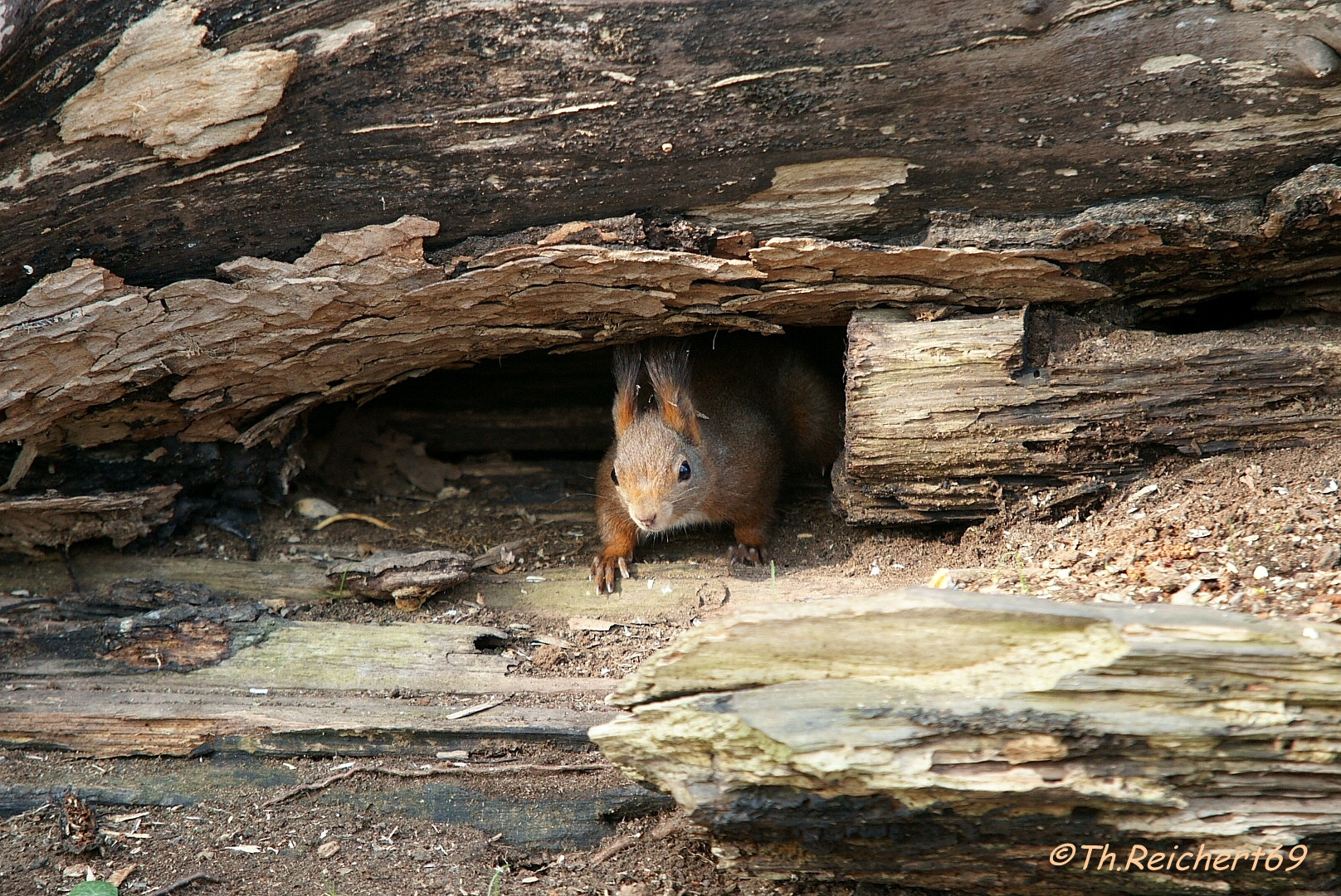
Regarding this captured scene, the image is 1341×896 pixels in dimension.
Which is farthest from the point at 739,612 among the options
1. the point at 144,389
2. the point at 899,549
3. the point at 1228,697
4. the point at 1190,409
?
the point at 144,389

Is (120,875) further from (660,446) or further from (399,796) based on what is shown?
(660,446)

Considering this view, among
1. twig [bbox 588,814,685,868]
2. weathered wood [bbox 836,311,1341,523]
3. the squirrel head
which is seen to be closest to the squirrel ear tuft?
the squirrel head

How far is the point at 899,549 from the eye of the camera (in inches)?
161

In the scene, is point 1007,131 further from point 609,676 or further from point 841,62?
point 609,676

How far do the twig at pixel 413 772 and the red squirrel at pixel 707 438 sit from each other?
38.9 inches

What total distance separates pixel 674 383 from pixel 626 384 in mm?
219

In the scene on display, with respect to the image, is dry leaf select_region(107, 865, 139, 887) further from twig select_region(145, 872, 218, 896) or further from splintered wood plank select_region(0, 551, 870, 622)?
splintered wood plank select_region(0, 551, 870, 622)

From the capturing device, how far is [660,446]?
4594 millimetres

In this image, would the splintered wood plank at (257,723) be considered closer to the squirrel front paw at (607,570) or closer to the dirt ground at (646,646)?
the dirt ground at (646,646)

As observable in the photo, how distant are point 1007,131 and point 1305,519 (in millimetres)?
1497

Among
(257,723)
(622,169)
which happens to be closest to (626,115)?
(622,169)

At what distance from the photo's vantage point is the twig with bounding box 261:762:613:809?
132 inches

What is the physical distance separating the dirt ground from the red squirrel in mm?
686

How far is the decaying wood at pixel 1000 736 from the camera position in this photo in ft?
7.70
